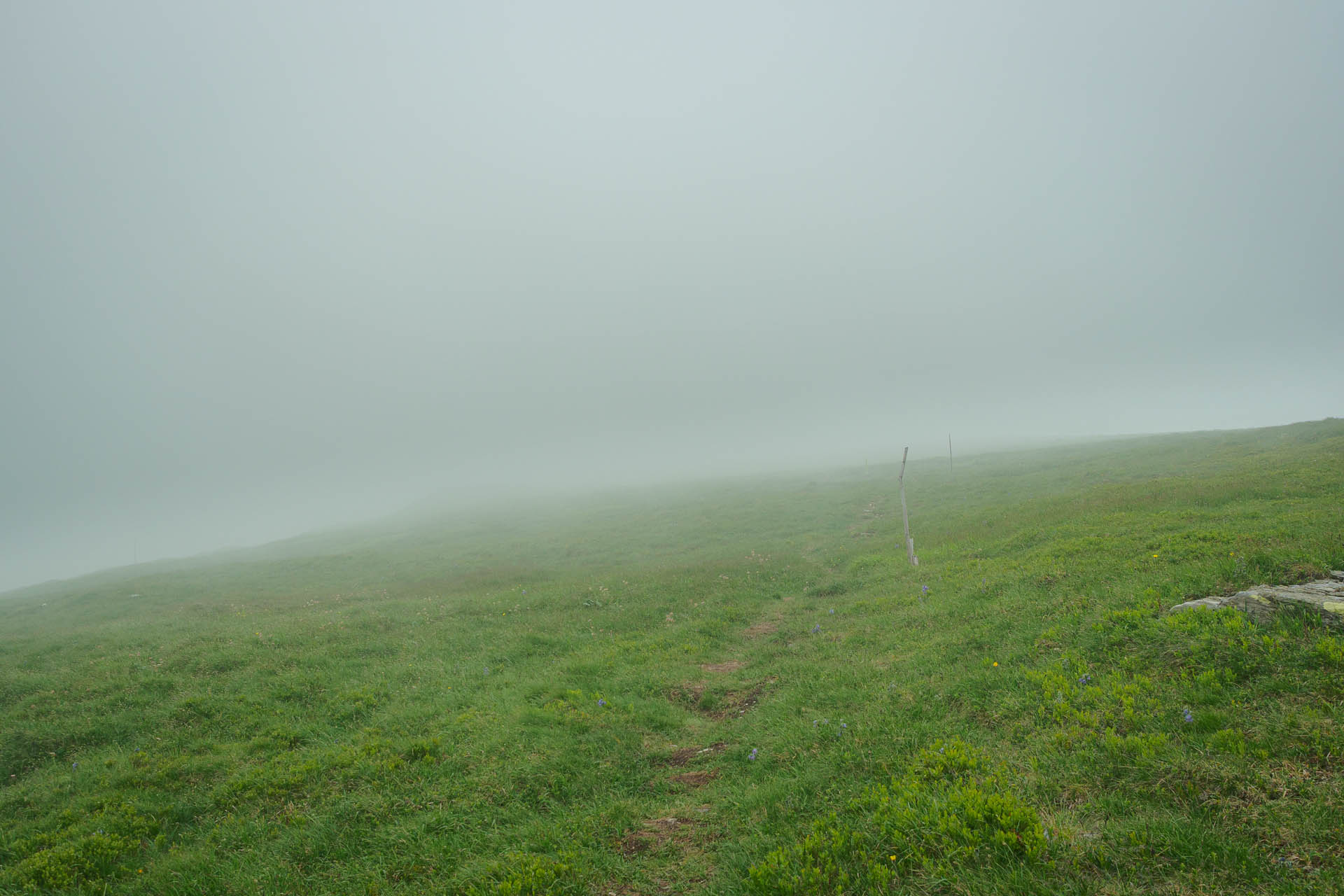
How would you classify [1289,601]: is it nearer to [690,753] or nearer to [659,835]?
[690,753]

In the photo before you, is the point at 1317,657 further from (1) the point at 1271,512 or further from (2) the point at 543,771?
(1) the point at 1271,512

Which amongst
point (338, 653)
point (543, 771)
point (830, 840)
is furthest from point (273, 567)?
point (830, 840)

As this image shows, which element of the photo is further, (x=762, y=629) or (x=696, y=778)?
(x=762, y=629)

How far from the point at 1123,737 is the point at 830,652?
26.4ft

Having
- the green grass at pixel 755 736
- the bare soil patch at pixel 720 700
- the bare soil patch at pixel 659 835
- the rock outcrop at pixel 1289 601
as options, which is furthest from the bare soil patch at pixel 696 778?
the rock outcrop at pixel 1289 601

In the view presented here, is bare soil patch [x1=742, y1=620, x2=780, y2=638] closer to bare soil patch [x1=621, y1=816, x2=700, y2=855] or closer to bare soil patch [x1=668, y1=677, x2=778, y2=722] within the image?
bare soil patch [x1=668, y1=677, x2=778, y2=722]

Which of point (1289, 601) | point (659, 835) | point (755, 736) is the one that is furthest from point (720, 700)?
point (1289, 601)

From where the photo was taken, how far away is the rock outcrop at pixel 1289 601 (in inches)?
344

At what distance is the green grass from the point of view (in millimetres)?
6609

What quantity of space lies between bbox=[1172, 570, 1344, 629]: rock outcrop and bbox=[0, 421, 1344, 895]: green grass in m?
0.36

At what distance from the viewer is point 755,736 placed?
11.6 metres

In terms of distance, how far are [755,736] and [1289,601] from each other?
388 inches

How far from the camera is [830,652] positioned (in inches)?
607

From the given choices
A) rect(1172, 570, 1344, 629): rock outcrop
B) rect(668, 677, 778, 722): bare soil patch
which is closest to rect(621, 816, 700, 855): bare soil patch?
rect(668, 677, 778, 722): bare soil patch
